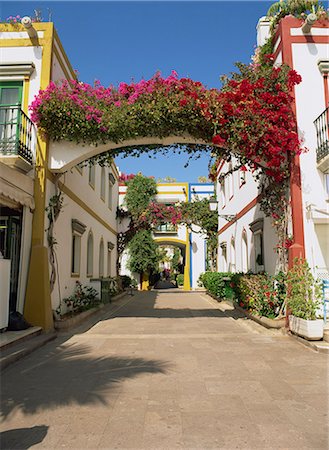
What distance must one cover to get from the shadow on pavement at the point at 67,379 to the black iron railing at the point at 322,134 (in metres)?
5.68

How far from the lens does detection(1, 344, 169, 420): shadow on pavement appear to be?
4070mm

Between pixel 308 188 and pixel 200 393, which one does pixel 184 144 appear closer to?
pixel 308 188

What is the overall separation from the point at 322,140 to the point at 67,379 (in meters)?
7.11

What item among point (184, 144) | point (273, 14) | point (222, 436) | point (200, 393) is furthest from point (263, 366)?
point (273, 14)

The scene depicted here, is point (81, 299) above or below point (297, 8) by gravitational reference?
below

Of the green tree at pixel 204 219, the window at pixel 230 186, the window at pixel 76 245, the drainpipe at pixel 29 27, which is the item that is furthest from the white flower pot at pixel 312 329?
the green tree at pixel 204 219

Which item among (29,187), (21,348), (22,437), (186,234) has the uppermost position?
(186,234)

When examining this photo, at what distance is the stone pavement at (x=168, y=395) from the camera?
319cm

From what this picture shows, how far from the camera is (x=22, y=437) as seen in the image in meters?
3.22

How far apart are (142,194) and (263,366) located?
20.7m

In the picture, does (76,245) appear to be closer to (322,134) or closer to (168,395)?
(322,134)

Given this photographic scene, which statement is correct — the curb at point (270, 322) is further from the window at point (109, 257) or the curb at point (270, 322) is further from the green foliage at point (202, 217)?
the green foliage at point (202, 217)

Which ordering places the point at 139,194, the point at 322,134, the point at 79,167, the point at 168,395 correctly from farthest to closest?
the point at 139,194
the point at 79,167
the point at 322,134
the point at 168,395

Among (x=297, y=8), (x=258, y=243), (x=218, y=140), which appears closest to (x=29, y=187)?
(x=218, y=140)
